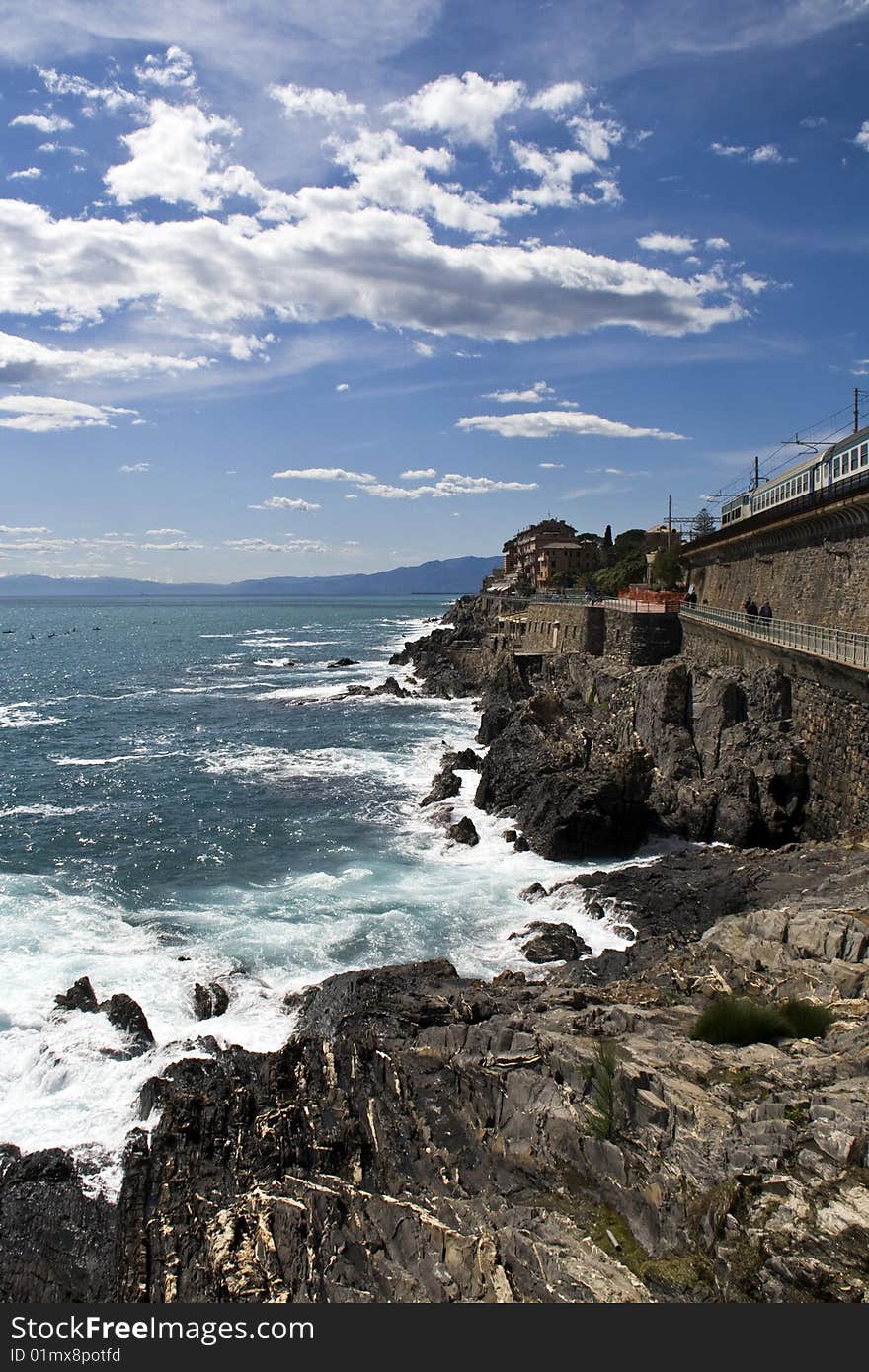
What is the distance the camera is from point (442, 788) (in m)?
34.8

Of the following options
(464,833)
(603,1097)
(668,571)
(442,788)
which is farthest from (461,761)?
(668,571)

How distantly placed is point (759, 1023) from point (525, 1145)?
12.2 feet

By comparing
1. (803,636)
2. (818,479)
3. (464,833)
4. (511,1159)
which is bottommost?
(464,833)

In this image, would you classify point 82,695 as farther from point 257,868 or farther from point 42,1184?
point 42,1184

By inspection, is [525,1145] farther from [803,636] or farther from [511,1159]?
[803,636]

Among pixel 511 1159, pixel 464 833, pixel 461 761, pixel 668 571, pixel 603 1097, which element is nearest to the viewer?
pixel 603 1097

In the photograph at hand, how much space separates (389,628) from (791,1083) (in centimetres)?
14625

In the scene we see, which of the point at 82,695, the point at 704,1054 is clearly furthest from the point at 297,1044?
the point at 82,695

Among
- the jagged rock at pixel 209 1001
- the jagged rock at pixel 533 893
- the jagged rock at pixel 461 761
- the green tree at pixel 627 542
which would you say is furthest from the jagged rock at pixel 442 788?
the green tree at pixel 627 542

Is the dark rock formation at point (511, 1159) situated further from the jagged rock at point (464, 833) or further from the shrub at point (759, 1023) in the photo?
the jagged rock at point (464, 833)

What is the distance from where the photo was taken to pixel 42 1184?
13016mm

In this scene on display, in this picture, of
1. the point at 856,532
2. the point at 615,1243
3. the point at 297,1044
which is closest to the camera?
the point at 615,1243

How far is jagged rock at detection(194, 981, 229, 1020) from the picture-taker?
18.0 meters

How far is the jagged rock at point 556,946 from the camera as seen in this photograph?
19.7 metres
